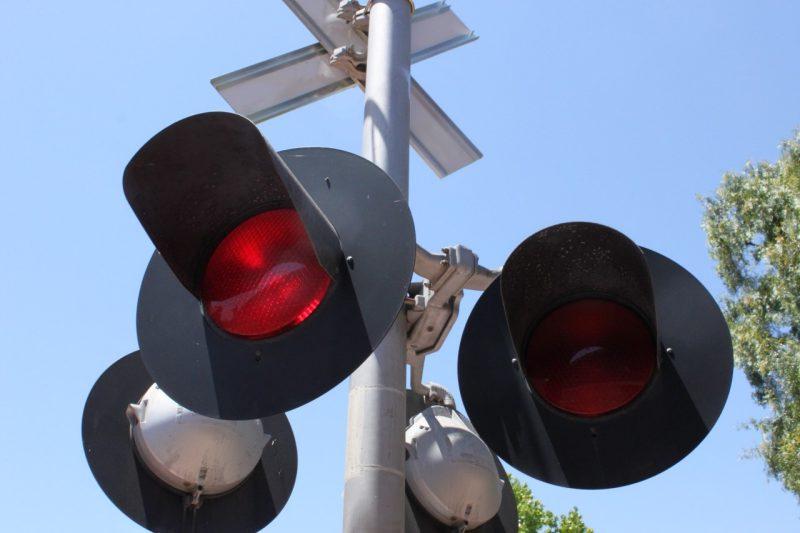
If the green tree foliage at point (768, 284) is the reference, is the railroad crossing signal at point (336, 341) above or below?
below

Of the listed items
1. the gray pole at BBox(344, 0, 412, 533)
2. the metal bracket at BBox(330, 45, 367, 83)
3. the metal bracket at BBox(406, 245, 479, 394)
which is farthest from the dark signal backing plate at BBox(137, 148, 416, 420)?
the metal bracket at BBox(330, 45, 367, 83)

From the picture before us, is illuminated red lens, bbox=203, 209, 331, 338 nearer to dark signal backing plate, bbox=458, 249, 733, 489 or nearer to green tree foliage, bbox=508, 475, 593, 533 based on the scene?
dark signal backing plate, bbox=458, 249, 733, 489

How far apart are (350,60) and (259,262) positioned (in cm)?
255

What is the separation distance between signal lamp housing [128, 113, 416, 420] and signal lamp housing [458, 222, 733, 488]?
19.7 inches

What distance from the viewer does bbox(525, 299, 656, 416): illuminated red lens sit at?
2500mm

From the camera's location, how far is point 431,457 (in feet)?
11.1

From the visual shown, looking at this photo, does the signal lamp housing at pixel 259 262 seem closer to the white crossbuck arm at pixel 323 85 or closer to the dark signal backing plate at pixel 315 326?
the dark signal backing plate at pixel 315 326

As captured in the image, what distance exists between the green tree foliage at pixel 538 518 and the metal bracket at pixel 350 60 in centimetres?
1904

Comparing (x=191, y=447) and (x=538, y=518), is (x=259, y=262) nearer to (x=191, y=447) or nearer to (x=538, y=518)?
(x=191, y=447)

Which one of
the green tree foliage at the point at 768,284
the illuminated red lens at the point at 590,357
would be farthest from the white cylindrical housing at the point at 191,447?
the green tree foliage at the point at 768,284

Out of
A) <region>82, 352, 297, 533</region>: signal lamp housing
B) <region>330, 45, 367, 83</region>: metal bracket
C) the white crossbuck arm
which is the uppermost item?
the white crossbuck arm

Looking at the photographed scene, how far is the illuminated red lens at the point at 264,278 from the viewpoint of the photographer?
7.26ft

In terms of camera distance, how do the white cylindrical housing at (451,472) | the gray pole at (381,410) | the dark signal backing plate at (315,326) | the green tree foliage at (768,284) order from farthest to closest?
the green tree foliage at (768,284)
the white cylindrical housing at (451,472)
the gray pole at (381,410)
the dark signal backing plate at (315,326)

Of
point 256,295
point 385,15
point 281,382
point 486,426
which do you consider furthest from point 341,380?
point 385,15
